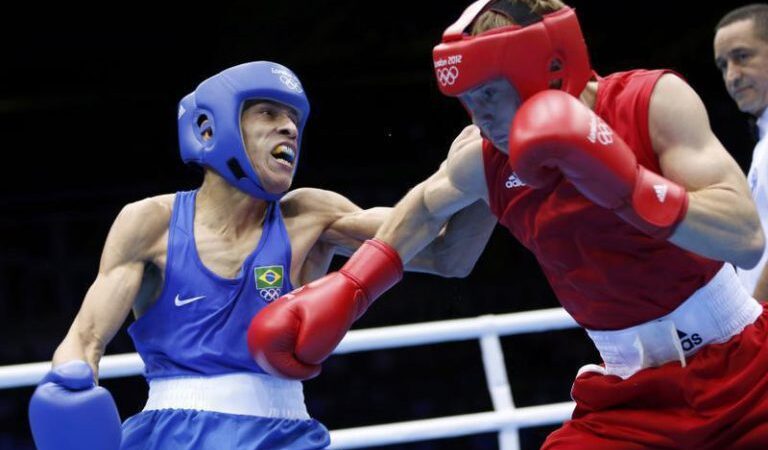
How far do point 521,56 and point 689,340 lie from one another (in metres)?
0.57

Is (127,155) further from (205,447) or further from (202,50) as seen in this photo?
(205,447)

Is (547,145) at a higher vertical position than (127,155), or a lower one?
higher

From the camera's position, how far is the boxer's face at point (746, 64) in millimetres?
3328

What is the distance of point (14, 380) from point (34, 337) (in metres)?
2.71

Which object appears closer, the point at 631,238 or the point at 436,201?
the point at 631,238

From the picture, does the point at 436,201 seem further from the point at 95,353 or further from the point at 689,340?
the point at 95,353

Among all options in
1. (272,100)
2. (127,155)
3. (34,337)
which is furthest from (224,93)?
(127,155)

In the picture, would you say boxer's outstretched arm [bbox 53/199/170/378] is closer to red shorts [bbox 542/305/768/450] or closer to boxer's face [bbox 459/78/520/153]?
boxer's face [bbox 459/78/520/153]

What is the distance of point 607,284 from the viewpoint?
2.00 meters

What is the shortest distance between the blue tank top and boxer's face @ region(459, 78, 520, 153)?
723 mm

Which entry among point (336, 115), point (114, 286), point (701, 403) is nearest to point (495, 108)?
point (701, 403)

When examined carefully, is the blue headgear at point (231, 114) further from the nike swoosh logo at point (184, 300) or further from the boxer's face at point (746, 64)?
the boxer's face at point (746, 64)

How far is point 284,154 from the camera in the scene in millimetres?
2576

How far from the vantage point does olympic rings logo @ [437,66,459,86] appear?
196 cm
